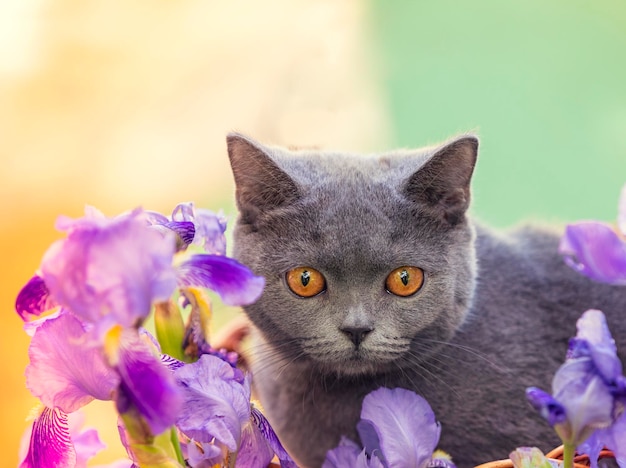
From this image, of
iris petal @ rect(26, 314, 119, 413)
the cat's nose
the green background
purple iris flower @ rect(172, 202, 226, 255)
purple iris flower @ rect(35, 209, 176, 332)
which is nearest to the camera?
purple iris flower @ rect(35, 209, 176, 332)

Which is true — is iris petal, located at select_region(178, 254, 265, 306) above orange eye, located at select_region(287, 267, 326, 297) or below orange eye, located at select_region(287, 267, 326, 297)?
above

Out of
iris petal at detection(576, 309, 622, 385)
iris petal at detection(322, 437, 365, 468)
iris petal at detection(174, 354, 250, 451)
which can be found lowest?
iris petal at detection(322, 437, 365, 468)

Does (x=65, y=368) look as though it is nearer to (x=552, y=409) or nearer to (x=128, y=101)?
(x=552, y=409)

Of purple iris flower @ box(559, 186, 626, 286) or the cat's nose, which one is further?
the cat's nose

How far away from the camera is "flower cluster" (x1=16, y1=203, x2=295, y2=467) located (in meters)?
0.46

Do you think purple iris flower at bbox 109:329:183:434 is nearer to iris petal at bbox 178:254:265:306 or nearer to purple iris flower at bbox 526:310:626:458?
iris petal at bbox 178:254:265:306

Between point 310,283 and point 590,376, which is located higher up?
point 590,376

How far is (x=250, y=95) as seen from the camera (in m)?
2.01

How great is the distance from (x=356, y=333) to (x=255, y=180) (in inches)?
9.5

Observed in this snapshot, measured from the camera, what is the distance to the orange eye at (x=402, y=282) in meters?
0.90

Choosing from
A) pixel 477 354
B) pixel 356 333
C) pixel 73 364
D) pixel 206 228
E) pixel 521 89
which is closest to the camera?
pixel 73 364

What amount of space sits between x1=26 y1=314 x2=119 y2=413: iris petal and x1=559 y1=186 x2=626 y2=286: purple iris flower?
0.35 meters

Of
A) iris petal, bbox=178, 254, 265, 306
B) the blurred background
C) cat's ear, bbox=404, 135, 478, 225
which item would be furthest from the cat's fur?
the blurred background

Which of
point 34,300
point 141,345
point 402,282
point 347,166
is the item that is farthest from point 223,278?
point 347,166
